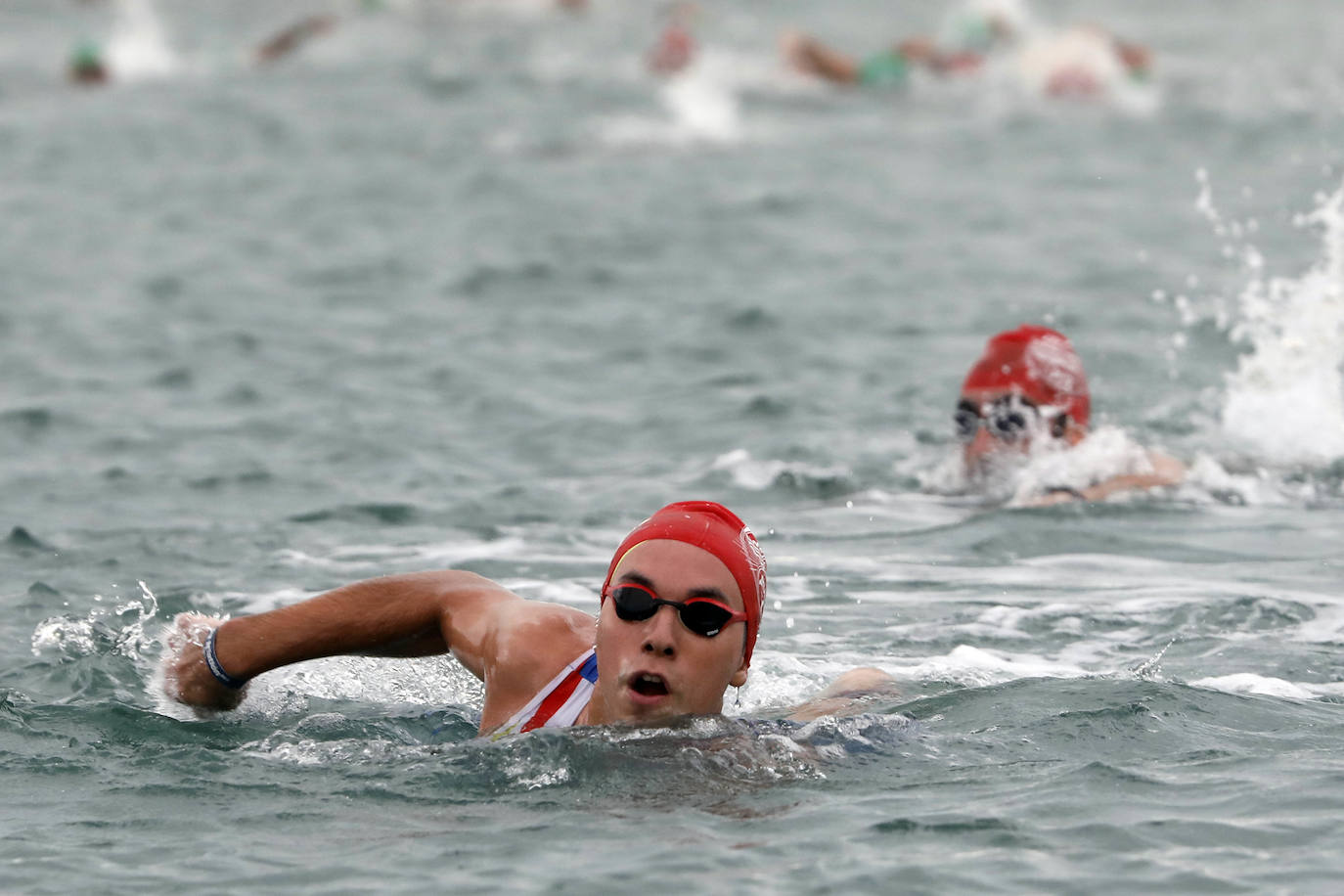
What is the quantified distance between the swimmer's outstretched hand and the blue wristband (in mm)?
26

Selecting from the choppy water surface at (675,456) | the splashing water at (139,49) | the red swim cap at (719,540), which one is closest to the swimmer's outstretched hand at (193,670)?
the choppy water surface at (675,456)

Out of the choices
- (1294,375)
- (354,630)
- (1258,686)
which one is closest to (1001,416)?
(1294,375)

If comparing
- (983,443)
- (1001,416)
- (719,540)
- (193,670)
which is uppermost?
(1001,416)

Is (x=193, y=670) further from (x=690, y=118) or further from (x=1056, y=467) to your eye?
(x=690, y=118)

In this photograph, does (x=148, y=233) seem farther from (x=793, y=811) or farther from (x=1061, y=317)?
(x=793, y=811)

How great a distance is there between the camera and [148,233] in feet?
59.3

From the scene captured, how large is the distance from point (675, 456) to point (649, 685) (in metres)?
6.01

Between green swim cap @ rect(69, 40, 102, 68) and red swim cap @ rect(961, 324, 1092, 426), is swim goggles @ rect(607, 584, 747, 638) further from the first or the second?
green swim cap @ rect(69, 40, 102, 68)

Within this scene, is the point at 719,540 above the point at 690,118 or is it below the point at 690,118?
below

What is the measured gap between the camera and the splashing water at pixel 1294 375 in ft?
37.9

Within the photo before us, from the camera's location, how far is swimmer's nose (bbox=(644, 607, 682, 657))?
5.74 meters

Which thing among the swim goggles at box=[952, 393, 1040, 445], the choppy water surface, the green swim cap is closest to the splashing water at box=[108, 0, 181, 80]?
the choppy water surface

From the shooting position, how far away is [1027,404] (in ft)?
34.3

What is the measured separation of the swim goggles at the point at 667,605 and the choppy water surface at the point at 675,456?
393 mm
